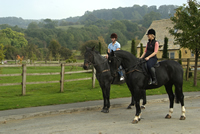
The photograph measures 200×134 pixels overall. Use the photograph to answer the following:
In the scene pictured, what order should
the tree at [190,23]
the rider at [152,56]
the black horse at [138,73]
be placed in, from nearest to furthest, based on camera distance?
the black horse at [138,73] < the rider at [152,56] < the tree at [190,23]

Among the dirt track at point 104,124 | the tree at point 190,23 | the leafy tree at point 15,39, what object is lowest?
the dirt track at point 104,124

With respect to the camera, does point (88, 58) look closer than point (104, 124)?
No

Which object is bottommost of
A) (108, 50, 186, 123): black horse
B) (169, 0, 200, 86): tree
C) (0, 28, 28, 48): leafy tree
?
(108, 50, 186, 123): black horse

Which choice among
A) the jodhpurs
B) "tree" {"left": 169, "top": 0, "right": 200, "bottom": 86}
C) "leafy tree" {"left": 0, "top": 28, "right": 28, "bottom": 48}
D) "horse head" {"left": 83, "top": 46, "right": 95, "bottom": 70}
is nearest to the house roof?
"tree" {"left": 169, "top": 0, "right": 200, "bottom": 86}

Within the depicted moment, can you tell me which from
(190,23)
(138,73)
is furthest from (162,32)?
(138,73)

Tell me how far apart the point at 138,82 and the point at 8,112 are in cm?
481

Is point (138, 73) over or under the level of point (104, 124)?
over

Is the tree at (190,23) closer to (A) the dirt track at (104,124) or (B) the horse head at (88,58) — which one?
(A) the dirt track at (104,124)

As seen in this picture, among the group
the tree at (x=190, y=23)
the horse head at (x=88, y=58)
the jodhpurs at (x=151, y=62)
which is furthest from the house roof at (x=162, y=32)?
the jodhpurs at (x=151, y=62)

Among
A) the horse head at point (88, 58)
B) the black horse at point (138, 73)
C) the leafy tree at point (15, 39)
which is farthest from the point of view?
the leafy tree at point (15, 39)

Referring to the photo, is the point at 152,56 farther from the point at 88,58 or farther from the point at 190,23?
the point at 190,23

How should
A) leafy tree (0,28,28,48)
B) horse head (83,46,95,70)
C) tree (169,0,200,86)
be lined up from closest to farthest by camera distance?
1. horse head (83,46,95,70)
2. tree (169,0,200,86)
3. leafy tree (0,28,28,48)

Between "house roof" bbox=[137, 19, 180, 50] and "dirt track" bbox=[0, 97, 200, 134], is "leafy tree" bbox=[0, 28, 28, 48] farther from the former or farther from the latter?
"dirt track" bbox=[0, 97, 200, 134]

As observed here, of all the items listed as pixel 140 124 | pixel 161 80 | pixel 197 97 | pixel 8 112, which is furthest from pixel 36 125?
pixel 197 97
